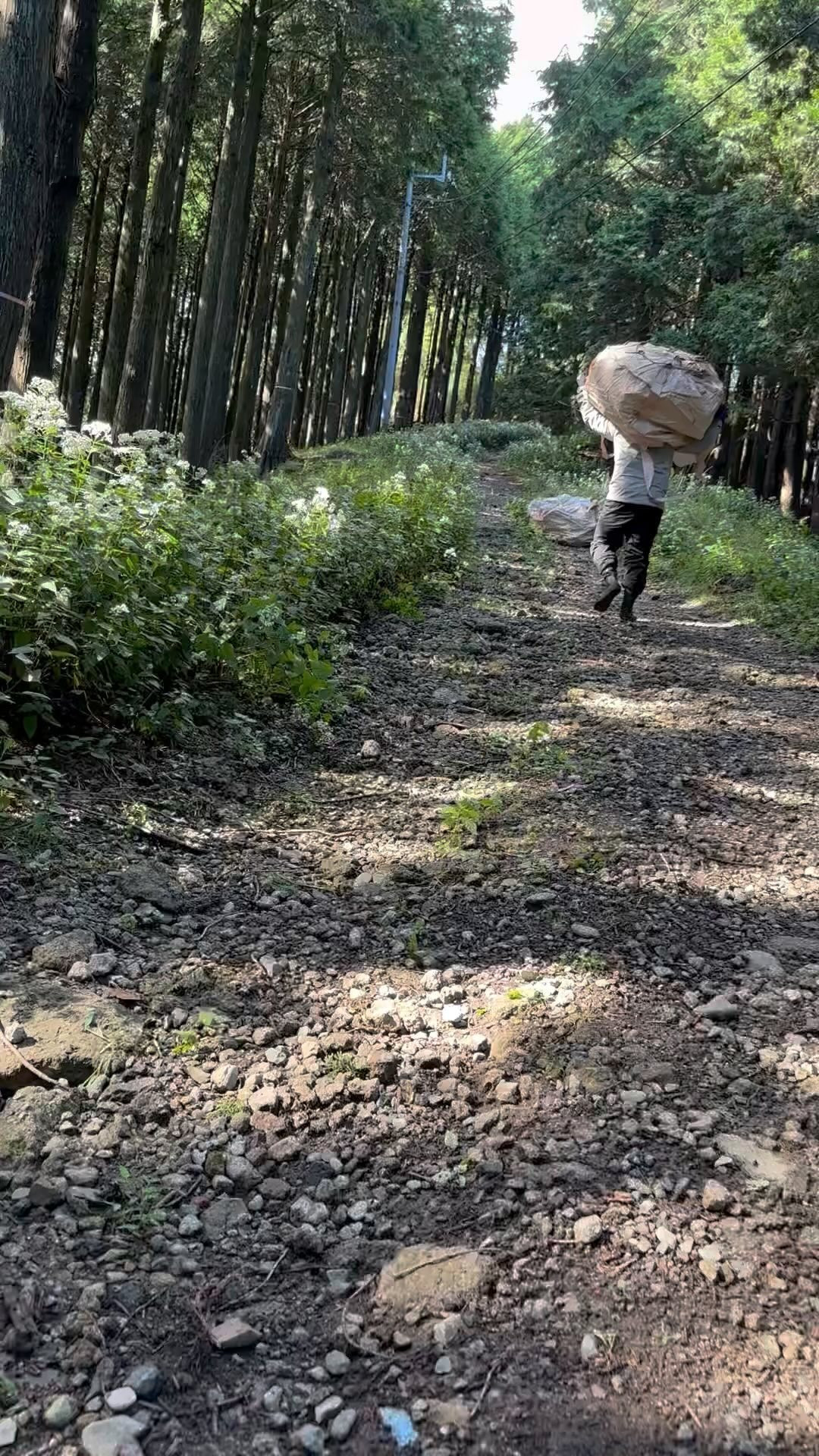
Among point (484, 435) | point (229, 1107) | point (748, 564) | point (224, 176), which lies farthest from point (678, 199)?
point (229, 1107)

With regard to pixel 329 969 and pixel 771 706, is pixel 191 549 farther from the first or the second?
pixel 771 706

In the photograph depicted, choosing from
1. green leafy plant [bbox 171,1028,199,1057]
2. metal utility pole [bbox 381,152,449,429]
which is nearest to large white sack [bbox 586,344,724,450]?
green leafy plant [bbox 171,1028,199,1057]

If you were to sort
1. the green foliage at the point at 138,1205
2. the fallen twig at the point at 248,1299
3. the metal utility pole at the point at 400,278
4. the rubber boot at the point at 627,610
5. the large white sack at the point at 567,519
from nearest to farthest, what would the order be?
1. the fallen twig at the point at 248,1299
2. the green foliage at the point at 138,1205
3. the rubber boot at the point at 627,610
4. the large white sack at the point at 567,519
5. the metal utility pole at the point at 400,278

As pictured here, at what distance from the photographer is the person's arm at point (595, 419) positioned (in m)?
8.52

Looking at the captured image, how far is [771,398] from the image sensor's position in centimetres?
2561

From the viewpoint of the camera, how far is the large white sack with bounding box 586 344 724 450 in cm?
793

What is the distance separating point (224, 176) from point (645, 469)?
10.8 m

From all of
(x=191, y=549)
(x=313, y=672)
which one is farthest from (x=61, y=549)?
(x=313, y=672)

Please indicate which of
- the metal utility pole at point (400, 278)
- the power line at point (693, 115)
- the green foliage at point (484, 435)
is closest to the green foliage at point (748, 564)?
the power line at point (693, 115)

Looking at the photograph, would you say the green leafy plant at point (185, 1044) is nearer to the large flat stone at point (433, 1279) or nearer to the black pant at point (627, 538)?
the large flat stone at point (433, 1279)

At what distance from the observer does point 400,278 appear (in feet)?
107

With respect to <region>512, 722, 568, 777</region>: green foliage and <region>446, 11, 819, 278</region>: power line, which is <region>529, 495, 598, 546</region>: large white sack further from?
<region>512, 722, 568, 777</region>: green foliage

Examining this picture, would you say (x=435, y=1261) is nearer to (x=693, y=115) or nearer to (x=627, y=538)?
(x=627, y=538)

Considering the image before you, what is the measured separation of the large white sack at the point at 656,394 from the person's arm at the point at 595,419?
16cm
